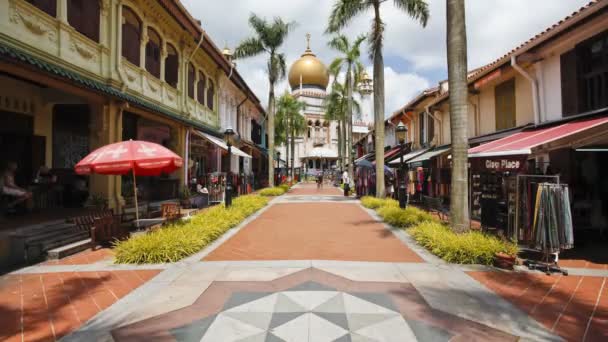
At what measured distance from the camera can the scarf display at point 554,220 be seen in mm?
5570

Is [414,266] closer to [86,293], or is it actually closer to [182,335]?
[182,335]

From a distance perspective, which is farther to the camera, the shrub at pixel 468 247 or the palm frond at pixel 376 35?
the palm frond at pixel 376 35

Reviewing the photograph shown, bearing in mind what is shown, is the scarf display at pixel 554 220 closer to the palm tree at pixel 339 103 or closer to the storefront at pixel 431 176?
the storefront at pixel 431 176

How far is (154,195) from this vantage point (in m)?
13.4

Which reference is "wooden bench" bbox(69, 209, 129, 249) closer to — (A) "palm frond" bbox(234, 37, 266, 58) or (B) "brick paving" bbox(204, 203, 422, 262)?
(B) "brick paving" bbox(204, 203, 422, 262)

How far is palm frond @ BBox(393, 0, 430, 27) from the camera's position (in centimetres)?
1377

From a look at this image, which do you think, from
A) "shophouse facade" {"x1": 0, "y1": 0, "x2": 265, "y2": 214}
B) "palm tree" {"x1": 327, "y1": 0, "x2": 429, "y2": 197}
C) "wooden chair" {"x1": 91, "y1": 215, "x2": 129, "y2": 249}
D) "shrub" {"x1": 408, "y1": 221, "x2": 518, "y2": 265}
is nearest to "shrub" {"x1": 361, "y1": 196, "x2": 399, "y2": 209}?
"palm tree" {"x1": 327, "y1": 0, "x2": 429, "y2": 197}

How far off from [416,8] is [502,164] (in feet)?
30.7

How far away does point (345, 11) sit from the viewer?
14594 millimetres

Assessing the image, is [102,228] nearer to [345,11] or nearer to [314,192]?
[345,11]

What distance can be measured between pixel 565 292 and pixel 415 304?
2342mm

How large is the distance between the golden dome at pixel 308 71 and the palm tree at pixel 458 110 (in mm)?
52729

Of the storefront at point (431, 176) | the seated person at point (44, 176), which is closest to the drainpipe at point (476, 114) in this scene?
the storefront at point (431, 176)

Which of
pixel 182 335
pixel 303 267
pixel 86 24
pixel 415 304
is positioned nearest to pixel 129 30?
pixel 86 24
